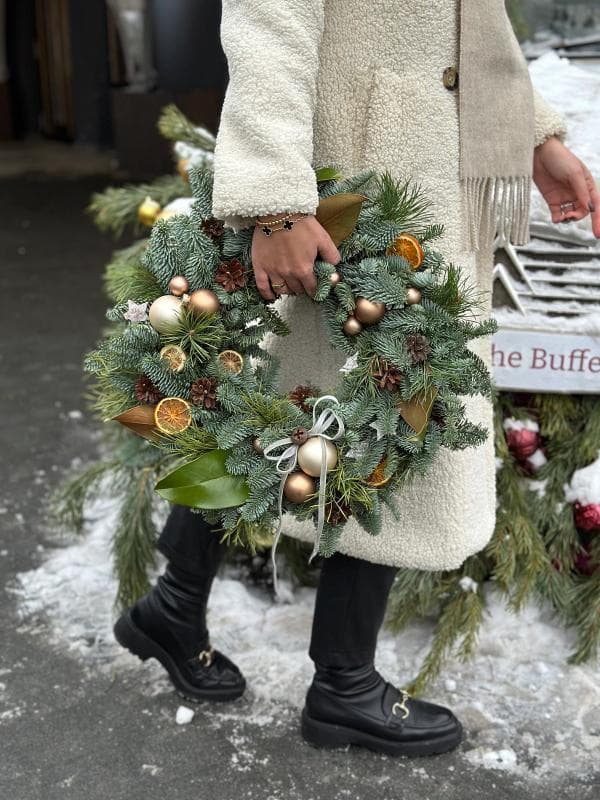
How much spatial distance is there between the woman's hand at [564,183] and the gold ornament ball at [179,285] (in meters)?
0.75

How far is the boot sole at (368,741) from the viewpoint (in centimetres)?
193

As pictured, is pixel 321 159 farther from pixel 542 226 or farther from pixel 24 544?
pixel 24 544

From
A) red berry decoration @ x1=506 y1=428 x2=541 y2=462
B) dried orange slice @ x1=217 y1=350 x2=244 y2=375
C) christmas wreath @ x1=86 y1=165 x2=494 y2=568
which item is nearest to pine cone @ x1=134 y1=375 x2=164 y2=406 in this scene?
christmas wreath @ x1=86 y1=165 x2=494 y2=568

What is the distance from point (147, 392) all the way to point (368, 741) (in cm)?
85

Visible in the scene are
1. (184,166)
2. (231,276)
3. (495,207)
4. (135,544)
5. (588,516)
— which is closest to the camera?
(231,276)

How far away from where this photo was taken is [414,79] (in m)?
1.58

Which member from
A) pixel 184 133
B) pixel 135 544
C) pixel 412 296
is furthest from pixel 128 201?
pixel 412 296

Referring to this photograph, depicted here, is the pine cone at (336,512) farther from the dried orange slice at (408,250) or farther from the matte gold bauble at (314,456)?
the dried orange slice at (408,250)

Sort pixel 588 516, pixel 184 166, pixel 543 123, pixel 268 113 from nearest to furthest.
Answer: pixel 268 113, pixel 543 123, pixel 588 516, pixel 184 166

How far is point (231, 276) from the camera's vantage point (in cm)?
156

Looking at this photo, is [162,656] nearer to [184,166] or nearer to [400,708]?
[400,708]

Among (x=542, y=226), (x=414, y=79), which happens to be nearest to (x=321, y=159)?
(x=414, y=79)

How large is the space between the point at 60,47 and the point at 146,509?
315 inches

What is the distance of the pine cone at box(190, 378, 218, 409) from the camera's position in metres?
1.55
